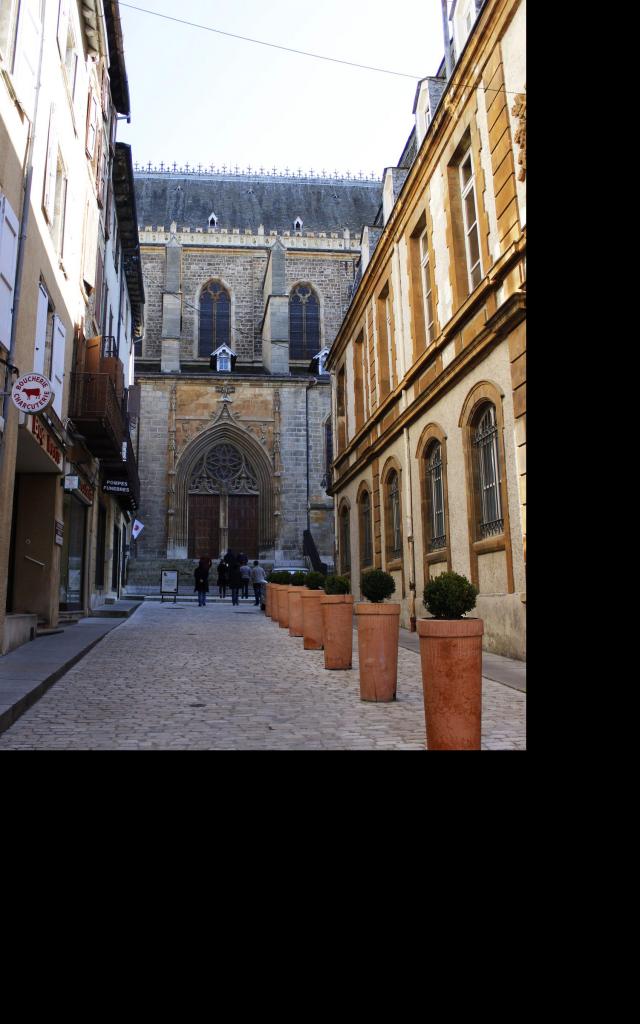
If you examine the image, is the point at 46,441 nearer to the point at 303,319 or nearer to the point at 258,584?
the point at 258,584

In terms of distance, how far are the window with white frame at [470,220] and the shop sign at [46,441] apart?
6639 millimetres

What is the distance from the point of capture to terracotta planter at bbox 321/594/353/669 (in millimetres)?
8852

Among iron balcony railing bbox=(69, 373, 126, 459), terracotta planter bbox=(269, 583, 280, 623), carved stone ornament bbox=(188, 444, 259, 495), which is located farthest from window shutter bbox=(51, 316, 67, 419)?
carved stone ornament bbox=(188, 444, 259, 495)

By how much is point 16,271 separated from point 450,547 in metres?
7.05

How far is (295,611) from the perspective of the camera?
43.1ft

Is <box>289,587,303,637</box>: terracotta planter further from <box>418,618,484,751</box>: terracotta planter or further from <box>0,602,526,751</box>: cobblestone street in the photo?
<box>418,618,484,751</box>: terracotta planter

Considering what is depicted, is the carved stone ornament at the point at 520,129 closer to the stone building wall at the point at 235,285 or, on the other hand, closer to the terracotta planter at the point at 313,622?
the terracotta planter at the point at 313,622

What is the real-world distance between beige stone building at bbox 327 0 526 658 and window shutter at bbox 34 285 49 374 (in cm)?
602

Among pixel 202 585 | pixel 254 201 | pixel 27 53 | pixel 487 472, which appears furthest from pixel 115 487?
pixel 254 201

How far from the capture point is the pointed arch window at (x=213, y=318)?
127 ft

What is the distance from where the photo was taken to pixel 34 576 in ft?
40.4
